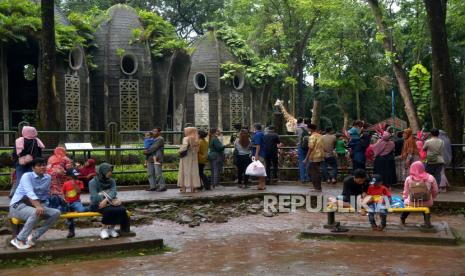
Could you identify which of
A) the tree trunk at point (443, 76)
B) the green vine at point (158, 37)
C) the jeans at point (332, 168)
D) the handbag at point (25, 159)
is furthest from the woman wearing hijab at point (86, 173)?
the green vine at point (158, 37)

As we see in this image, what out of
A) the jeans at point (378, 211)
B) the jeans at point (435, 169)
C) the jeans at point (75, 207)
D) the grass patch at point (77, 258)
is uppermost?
the jeans at point (435, 169)

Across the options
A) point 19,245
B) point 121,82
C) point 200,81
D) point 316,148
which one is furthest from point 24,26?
point 19,245

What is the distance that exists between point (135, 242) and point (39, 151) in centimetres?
303

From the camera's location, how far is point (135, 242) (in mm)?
8086

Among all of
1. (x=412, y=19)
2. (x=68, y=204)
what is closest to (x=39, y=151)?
(x=68, y=204)

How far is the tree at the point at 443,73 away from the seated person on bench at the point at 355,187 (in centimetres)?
636

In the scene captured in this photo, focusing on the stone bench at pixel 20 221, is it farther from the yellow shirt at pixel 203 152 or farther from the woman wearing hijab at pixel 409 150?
the woman wearing hijab at pixel 409 150

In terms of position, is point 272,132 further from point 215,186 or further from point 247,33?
point 247,33

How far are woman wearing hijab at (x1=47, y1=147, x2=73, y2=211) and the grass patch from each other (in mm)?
1107

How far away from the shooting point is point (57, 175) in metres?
9.29

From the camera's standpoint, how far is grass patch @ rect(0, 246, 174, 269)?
729 cm

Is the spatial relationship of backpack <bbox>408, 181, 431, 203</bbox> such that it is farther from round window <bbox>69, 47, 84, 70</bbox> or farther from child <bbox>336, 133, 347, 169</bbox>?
round window <bbox>69, 47, 84, 70</bbox>

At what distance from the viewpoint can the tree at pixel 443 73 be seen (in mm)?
14398

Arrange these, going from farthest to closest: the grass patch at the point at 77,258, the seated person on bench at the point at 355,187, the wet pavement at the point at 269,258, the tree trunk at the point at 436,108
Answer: the tree trunk at the point at 436,108
the seated person on bench at the point at 355,187
the grass patch at the point at 77,258
the wet pavement at the point at 269,258
